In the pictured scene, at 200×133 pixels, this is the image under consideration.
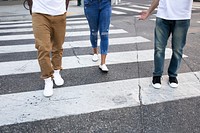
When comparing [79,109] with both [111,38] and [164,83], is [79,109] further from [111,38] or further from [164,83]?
[111,38]

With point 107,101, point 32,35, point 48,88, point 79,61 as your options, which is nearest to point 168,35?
point 107,101

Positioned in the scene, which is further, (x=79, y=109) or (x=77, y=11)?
(x=77, y=11)

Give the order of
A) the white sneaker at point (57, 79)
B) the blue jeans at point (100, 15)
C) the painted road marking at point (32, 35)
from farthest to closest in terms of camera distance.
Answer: the painted road marking at point (32, 35), the blue jeans at point (100, 15), the white sneaker at point (57, 79)

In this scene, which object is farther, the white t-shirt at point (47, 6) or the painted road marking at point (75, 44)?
the painted road marking at point (75, 44)

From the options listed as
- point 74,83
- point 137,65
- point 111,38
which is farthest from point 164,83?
point 111,38

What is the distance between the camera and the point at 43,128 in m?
2.79

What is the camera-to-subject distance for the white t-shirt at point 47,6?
3459mm

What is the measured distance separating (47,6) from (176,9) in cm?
168

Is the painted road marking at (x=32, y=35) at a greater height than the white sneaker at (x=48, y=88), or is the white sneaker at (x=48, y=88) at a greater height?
the white sneaker at (x=48, y=88)

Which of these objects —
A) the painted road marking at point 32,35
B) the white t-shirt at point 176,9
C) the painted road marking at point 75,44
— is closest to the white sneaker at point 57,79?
the white t-shirt at point 176,9

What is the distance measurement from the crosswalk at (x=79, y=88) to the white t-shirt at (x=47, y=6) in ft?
3.53

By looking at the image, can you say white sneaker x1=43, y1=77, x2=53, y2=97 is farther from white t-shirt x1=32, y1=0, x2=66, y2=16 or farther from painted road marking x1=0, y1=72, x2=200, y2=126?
white t-shirt x1=32, y1=0, x2=66, y2=16

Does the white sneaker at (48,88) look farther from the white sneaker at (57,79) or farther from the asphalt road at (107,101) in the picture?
the white sneaker at (57,79)

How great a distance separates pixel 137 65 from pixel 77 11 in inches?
417
